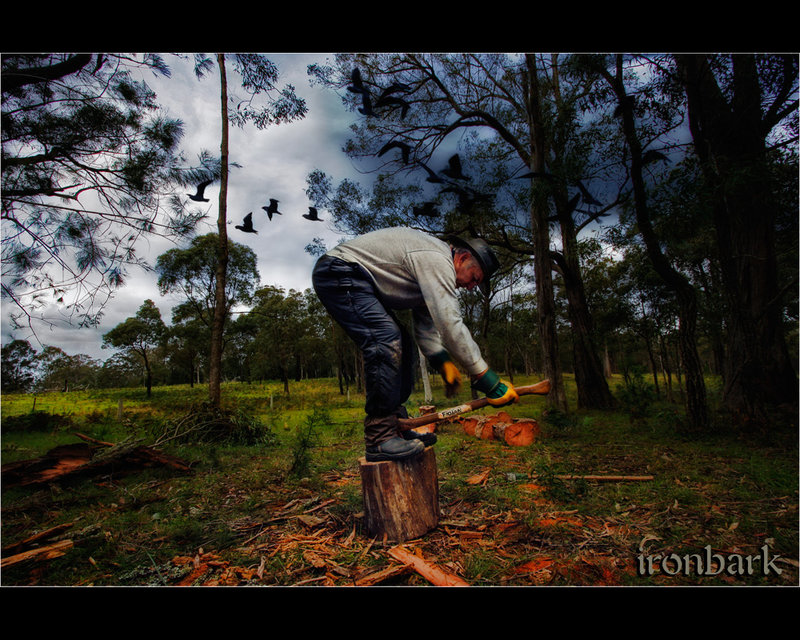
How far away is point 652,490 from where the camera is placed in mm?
3148

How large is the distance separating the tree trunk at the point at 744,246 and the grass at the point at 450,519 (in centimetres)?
101

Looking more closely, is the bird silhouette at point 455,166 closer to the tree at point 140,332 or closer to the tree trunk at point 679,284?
the tree trunk at point 679,284

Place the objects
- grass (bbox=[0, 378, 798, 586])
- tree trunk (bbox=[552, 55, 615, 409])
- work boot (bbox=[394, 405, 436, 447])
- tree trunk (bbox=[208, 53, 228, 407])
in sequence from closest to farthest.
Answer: grass (bbox=[0, 378, 798, 586]), work boot (bbox=[394, 405, 436, 447]), tree trunk (bbox=[208, 53, 228, 407]), tree trunk (bbox=[552, 55, 615, 409])

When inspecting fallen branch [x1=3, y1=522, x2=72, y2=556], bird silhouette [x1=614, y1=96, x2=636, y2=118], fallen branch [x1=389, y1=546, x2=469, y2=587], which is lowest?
fallen branch [x1=389, y1=546, x2=469, y2=587]

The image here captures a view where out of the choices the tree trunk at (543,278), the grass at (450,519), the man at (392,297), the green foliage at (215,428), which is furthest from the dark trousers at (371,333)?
the tree trunk at (543,278)

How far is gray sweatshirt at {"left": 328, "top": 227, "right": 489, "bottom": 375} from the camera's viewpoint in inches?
74.3

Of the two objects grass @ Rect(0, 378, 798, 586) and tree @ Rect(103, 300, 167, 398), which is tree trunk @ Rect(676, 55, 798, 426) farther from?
tree @ Rect(103, 300, 167, 398)

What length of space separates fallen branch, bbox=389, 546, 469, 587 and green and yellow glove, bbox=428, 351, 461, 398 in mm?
900

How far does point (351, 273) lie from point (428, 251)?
0.51 m

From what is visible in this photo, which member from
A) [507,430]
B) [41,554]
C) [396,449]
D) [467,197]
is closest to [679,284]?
[507,430]

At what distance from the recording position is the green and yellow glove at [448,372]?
2.12m

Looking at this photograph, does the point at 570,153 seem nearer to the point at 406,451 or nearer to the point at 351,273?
the point at 351,273

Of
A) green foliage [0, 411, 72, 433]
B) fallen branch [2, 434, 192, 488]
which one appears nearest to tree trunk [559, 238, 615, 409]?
fallen branch [2, 434, 192, 488]

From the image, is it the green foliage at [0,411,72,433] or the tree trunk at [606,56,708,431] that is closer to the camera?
the tree trunk at [606,56,708,431]
